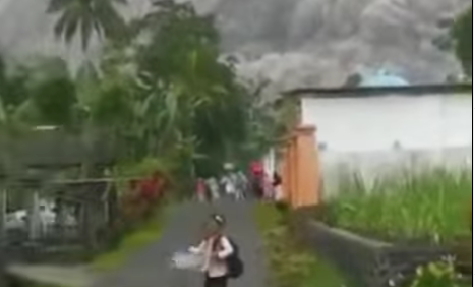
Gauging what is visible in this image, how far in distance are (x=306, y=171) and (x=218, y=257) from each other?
0.72 feet

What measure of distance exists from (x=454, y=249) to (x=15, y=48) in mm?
865

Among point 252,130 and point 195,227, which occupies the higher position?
point 252,130

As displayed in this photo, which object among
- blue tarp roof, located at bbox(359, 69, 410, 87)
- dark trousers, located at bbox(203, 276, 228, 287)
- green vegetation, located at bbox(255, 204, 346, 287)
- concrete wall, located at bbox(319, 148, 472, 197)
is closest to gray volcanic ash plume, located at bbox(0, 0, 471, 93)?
blue tarp roof, located at bbox(359, 69, 410, 87)

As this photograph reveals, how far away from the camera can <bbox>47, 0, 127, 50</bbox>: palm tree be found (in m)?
1.85

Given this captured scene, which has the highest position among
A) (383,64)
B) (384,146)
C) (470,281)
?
(383,64)

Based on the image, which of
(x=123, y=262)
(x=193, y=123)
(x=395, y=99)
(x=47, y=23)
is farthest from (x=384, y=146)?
(x=47, y=23)

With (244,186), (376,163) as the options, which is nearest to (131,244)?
(244,186)

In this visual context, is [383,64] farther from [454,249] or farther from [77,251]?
[77,251]

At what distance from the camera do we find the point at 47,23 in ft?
6.08

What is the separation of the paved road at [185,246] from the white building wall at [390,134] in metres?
0.16

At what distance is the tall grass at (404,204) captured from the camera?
70.3 inches

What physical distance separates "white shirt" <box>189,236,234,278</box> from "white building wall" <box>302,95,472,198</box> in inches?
8.1

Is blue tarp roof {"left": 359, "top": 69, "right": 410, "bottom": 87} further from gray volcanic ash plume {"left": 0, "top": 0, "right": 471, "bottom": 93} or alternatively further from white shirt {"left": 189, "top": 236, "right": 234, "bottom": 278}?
white shirt {"left": 189, "top": 236, "right": 234, "bottom": 278}

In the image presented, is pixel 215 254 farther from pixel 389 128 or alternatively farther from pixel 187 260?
pixel 389 128
